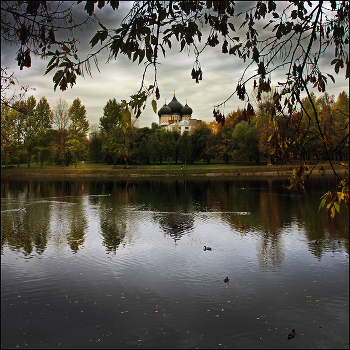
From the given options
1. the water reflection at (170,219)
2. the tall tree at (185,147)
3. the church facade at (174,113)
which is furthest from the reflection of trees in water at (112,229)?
the church facade at (174,113)

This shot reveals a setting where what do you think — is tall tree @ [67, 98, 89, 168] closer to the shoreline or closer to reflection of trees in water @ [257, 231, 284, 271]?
the shoreline

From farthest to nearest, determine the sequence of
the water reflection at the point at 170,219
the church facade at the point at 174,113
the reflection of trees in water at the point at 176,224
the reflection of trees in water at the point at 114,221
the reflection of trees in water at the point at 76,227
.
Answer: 1. the church facade at the point at 174,113
2. the reflection of trees in water at the point at 176,224
3. the reflection of trees in water at the point at 114,221
4. the reflection of trees in water at the point at 76,227
5. the water reflection at the point at 170,219

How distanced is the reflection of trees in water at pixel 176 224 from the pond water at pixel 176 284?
0.34 ft

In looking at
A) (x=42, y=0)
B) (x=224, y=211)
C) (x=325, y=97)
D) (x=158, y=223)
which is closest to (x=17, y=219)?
(x=158, y=223)

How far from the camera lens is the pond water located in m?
7.82

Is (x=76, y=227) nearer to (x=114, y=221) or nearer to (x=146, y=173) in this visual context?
(x=114, y=221)

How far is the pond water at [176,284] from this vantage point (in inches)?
308

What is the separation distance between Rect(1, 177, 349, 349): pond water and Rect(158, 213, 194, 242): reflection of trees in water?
0.34 feet

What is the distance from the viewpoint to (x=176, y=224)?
19.5 m

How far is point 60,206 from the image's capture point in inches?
1053

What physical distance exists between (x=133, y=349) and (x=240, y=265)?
5.70m

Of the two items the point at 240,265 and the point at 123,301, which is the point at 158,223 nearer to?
the point at 240,265

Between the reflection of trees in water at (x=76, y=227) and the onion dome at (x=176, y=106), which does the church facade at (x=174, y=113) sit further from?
the reflection of trees in water at (x=76, y=227)

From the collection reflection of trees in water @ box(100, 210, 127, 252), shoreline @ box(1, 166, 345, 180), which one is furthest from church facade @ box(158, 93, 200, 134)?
reflection of trees in water @ box(100, 210, 127, 252)
